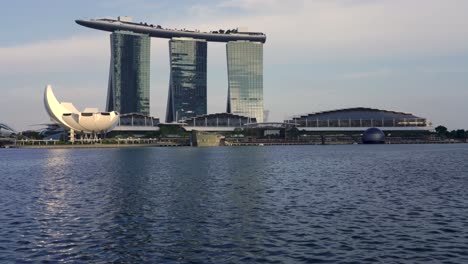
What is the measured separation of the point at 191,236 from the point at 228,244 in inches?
126

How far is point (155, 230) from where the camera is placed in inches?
1273

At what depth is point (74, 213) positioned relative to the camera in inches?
1553

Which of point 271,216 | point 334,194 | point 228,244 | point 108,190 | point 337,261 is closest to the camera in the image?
point 337,261

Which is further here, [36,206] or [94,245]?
[36,206]

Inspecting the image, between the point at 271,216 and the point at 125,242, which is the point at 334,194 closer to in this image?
the point at 271,216

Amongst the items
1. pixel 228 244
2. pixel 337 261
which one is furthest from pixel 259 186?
pixel 337 261

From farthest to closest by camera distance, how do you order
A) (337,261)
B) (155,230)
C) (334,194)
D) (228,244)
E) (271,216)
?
(334,194) → (271,216) → (155,230) → (228,244) → (337,261)

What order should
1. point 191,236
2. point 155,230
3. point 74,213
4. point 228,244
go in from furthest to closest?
point 74,213 < point 155,230 < point 191,236 < point 228,244

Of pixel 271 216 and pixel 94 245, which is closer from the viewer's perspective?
pixel 94 245

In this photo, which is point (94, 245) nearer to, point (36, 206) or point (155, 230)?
point (155, 230)

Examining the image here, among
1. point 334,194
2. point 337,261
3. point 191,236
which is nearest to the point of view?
point 337,261

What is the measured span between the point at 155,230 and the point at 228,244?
6.59 metres

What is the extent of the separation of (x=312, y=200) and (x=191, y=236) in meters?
18.3

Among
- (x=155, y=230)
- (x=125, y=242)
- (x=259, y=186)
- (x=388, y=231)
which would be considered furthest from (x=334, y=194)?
(x=125, y=242)
